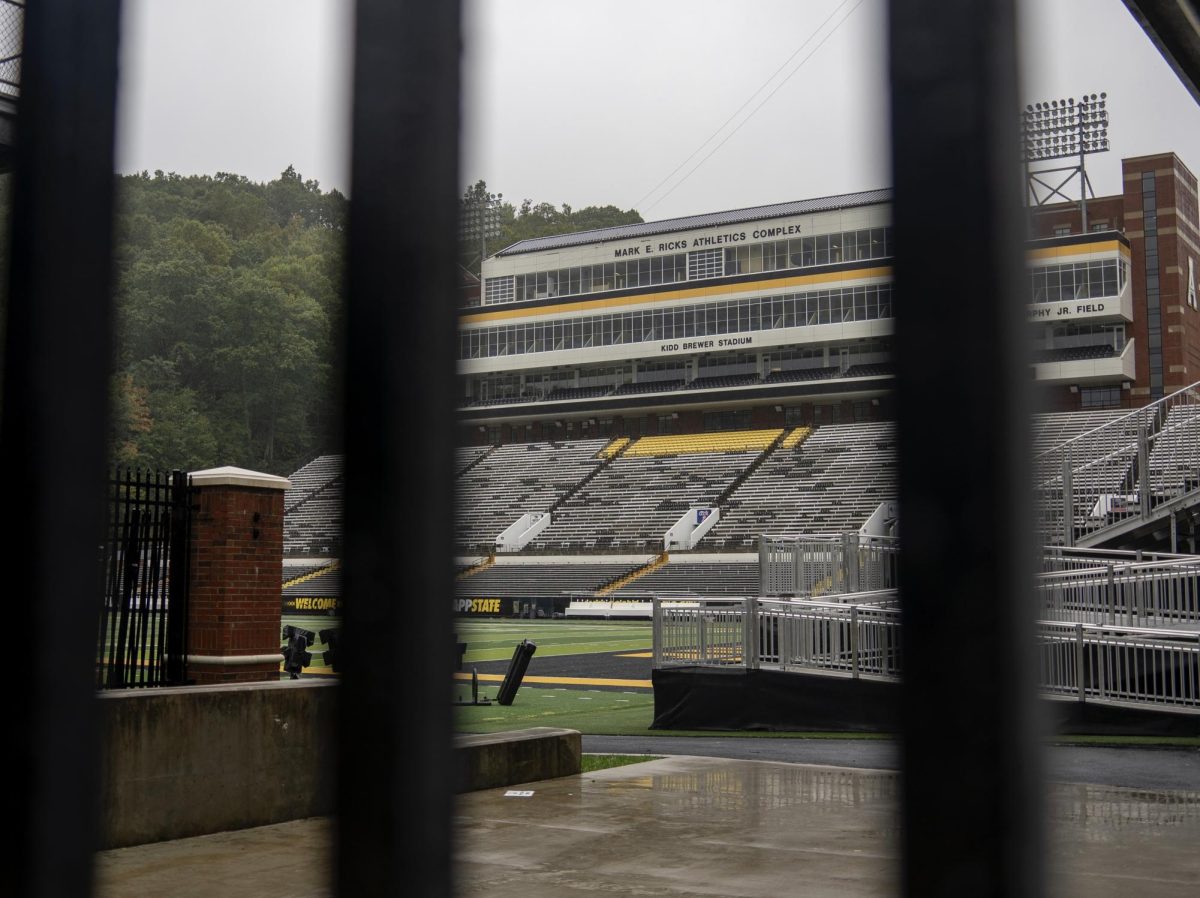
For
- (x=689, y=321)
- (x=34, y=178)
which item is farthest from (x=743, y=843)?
(x=689, y=321)

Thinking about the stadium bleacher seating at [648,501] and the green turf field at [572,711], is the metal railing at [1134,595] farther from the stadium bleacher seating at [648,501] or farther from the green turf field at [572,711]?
the stadium bleacher seating at [648,501]

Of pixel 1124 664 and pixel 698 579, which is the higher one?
pixel 698 579

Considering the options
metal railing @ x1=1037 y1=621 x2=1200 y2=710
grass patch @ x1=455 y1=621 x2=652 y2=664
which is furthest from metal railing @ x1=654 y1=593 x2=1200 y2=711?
grass patch @ x1=455 y1=621 x2=652 y2=664

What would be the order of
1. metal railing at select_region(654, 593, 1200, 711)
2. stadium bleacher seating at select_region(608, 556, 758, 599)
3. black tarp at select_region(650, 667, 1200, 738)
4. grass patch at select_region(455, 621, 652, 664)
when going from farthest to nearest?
stadium bleacher seating at select_region(608, 556, 758, 599)
grass patch at select_region(455, 621, 652, 664)
black tarp at select_region(650, 667, 1200, 738)
metal railing at select_region(654, 593, 1200, 711)

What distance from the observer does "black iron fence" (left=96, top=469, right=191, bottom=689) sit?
837cm

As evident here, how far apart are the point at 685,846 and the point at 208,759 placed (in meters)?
2.77

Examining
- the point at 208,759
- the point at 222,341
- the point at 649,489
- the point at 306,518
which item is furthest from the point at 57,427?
the point at 222,341

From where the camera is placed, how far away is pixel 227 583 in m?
9.19

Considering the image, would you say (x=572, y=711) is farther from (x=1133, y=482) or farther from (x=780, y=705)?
(x=1133, y=482)

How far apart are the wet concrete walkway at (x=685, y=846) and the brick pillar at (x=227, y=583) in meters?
1.90

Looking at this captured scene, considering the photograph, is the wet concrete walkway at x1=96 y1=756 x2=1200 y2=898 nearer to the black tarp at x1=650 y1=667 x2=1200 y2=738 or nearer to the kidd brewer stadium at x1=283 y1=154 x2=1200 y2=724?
the black tarp at x1=650 y1=667 x2=1200 y2=738

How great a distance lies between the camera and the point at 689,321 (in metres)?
69.6

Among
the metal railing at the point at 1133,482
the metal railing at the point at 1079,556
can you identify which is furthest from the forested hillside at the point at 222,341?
the metal railing at the point at 1079,556

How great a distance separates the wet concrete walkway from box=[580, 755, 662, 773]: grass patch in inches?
30.5
